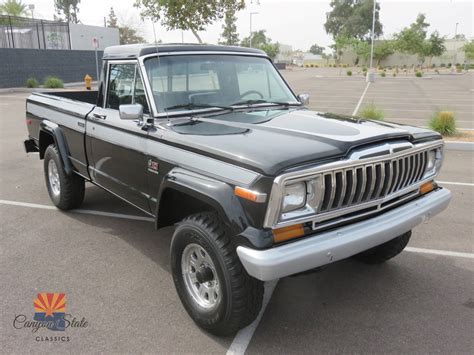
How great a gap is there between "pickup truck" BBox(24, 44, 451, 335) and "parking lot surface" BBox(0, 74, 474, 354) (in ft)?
0.96

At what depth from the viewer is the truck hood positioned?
2720mm

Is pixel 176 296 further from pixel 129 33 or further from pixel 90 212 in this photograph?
pixel 129 33

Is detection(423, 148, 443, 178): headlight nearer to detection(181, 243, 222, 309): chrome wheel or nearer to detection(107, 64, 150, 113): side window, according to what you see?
detection(181, 243, 222, 309): chrome wheel

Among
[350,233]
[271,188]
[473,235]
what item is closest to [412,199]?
[350,233]

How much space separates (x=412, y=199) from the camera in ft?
11.4

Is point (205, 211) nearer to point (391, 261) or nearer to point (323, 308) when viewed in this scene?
point (323, 308)

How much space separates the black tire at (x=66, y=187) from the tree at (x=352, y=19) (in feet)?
315

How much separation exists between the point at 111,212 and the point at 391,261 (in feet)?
10.9

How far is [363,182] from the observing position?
288 centimetres

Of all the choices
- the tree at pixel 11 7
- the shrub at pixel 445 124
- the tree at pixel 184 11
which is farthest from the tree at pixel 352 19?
the shrub at pixel 445 124

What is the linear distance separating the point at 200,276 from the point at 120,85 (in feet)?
7.11

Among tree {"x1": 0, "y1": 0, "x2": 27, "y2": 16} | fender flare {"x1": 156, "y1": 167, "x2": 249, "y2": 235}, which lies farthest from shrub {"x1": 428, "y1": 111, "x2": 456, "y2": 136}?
tree {"x1": 0, "y1": 0, "x2": 27, "y2": 16}

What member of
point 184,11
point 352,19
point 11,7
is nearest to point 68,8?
point 11,7

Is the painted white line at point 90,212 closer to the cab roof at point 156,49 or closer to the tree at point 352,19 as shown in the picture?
the cab roof at point 156,49
